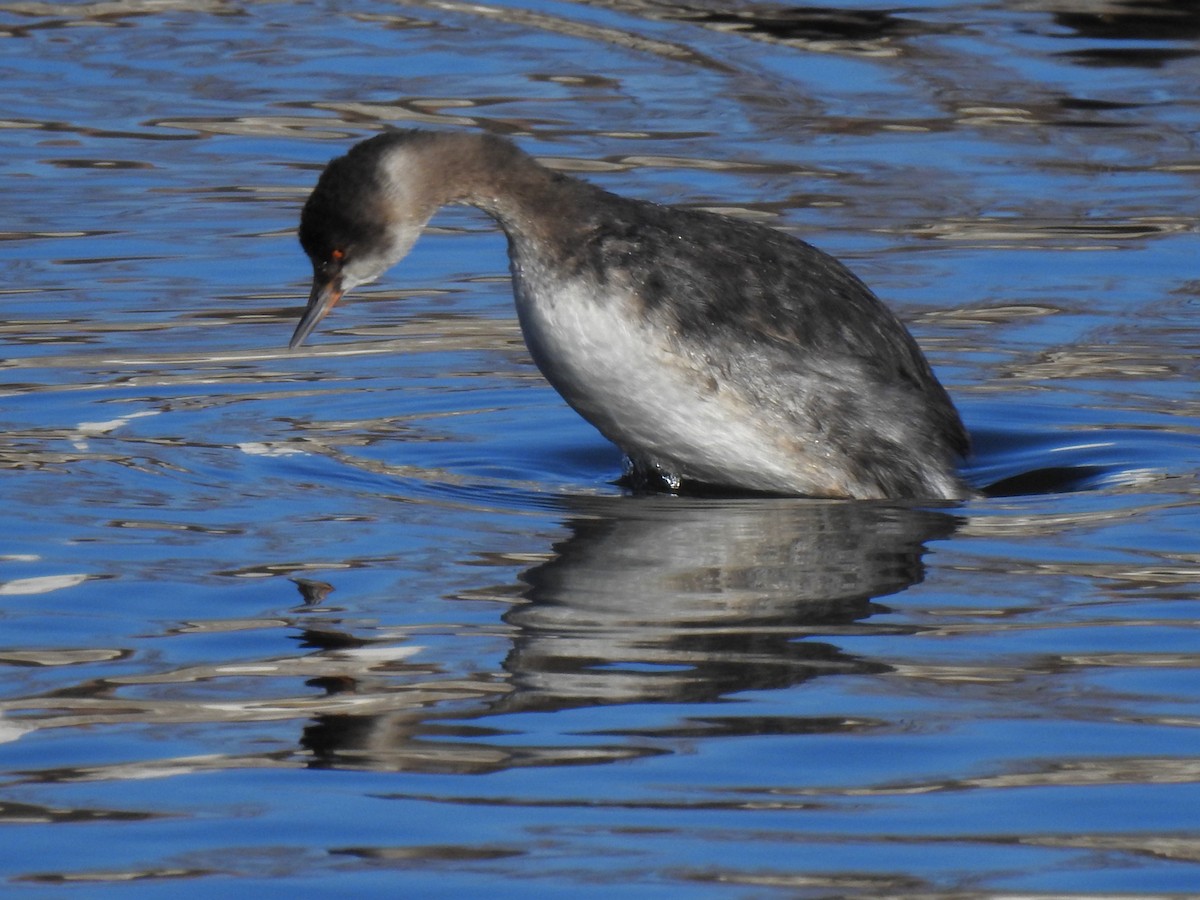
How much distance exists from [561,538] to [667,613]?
0.94 m

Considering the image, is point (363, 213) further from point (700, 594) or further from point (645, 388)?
point (700, 594)

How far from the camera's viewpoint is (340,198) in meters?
7.19

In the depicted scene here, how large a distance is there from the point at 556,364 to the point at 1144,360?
9.19 feet

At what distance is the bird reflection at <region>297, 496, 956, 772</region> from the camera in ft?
16.3

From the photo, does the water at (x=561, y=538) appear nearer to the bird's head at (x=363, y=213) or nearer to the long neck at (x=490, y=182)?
the bird's head at (x=363, y=213)

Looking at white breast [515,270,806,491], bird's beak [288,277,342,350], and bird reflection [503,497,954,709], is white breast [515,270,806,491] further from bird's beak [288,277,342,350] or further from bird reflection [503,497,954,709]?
bird's beak [288,277,342,350]

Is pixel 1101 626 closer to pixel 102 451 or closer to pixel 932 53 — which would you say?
pixel 102 451

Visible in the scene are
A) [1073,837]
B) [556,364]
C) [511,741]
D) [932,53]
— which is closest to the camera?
[1073,837]

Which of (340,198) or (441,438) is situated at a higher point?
(340,198)

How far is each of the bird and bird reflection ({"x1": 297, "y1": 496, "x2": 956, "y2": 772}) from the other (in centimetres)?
19

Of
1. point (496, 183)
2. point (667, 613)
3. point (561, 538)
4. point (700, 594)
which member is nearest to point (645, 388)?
point (561, 538)

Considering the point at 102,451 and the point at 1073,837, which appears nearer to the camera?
the point at 1073,837

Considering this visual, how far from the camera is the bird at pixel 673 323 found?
23.2ft

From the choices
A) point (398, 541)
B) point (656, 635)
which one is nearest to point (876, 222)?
point (398, 541)
